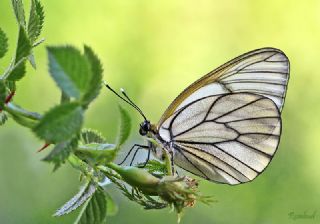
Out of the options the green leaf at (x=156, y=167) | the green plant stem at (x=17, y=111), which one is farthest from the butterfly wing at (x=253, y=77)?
the green plant stem at (x=17, y=111)

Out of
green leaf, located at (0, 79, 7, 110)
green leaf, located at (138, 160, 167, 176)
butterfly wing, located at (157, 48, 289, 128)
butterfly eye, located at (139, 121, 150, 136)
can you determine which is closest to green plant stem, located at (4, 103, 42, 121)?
green leaf, located at (0, 79, 7, 110)

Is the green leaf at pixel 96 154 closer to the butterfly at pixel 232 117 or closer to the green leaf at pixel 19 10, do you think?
the green leaf at pixel 19 10

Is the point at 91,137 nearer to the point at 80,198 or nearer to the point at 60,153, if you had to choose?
the point at 80,198

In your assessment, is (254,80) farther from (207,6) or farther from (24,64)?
(207,6)

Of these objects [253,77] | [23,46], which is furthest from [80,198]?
[253,77]

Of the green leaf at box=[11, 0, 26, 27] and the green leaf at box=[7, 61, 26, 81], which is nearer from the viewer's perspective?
the green leaf at box=[7, 61, 26, 81]

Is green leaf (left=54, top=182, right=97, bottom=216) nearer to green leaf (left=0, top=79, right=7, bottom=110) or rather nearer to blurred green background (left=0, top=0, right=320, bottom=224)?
green leaf (left=0, top=79, right=7, bottom=110)
